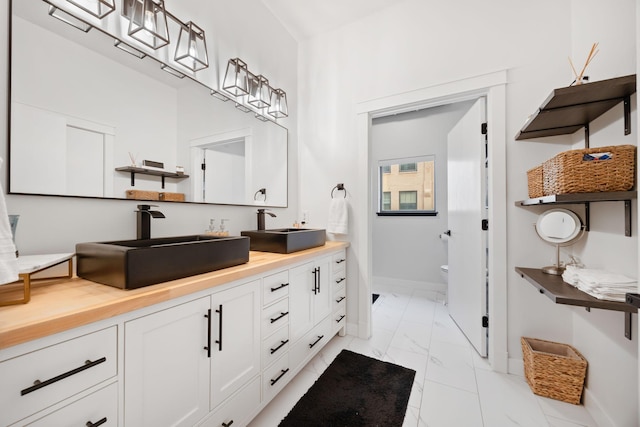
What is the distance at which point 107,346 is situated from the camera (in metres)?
0.79

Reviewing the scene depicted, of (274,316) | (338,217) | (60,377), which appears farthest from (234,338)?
(338,217)

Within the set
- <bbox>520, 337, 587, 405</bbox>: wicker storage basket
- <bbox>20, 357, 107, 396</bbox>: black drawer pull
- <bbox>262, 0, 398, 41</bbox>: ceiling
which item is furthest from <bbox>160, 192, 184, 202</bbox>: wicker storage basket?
<bbox>520, 337, 587, 405</bbox>: wicker storage basket

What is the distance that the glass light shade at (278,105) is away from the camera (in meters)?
2.30

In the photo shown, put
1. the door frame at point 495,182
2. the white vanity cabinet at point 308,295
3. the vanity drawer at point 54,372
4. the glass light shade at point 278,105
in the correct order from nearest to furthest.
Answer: the vanity drawer at point 54,372, the white vanity cabinet at point 308,295, the door frame at point 495,182, the glass light shade at point 278,105

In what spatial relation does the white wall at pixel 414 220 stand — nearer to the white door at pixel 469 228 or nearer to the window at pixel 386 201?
the window at pixel 386 201

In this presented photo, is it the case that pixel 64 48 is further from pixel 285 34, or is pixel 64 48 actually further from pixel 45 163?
pixel 285 34

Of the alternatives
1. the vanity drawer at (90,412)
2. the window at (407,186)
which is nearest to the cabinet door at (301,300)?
the vanity drawer at (90,412)

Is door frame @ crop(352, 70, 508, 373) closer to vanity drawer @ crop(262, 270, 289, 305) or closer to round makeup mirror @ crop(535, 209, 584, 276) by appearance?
round makeup mirror @ crop(535, 209, 584, 276)

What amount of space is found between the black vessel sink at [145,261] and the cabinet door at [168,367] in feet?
0.45

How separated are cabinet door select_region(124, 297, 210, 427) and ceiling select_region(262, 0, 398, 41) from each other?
251 cm

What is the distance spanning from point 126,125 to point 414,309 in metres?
3.15

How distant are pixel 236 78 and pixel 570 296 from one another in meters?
2.36

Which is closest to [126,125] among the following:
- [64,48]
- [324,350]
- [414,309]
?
[64,48]

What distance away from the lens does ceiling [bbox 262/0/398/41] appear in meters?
2.25
